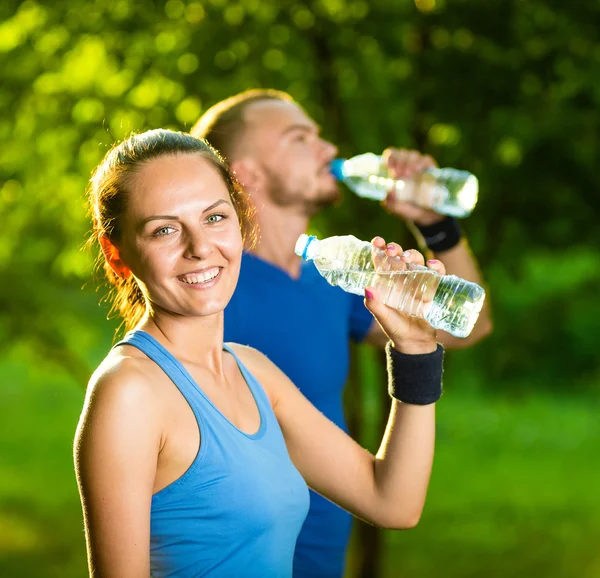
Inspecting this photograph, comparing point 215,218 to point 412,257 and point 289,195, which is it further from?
point 289,195

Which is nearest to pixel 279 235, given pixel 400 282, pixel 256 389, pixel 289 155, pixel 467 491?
pixel 289 155

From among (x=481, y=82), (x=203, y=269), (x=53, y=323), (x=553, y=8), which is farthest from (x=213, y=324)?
(x=53, y=323)

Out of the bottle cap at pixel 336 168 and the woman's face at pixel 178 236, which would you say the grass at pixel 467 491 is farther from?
the woman's face at pixel 178 236

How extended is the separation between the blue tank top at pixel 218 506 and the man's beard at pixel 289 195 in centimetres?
132

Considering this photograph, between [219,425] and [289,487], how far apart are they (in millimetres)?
207

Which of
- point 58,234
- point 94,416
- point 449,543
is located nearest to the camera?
point 94,416

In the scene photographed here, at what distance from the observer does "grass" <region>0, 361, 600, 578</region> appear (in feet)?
→ 26.6

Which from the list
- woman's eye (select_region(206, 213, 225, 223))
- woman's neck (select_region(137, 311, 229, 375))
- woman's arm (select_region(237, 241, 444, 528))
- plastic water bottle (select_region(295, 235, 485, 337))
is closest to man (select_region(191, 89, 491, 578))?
plastic water bottle (select_region(295, 235, 485, 337))

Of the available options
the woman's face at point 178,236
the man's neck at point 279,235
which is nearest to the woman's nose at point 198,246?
the woman's face at point 178,236

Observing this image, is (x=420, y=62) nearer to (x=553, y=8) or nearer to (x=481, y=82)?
(x=481, y=82)

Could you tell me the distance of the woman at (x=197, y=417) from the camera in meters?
1.75

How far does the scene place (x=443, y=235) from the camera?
11.1 ft

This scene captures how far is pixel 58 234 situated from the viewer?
209 inches

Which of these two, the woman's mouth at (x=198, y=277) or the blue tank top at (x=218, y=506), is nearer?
the blue tank top at (x=218, y=506)
